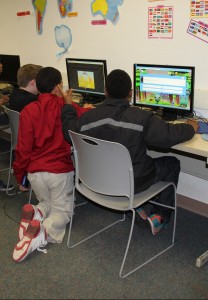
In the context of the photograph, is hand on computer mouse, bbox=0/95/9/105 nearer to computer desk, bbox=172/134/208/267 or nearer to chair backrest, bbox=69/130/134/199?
chair backrest, bbox=69/130/134/199

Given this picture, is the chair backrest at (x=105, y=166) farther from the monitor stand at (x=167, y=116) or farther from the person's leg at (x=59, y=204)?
the monitor stand at (x=167, y=116)

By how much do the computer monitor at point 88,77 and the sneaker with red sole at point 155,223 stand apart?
50.1 inches

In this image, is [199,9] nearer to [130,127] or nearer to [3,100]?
[130,127]

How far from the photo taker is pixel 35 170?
2.57 m

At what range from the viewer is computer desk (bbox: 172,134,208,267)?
2068 mm

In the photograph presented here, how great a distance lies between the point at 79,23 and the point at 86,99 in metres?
0.75

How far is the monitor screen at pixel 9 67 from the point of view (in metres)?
4.23

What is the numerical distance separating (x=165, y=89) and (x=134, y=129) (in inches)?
30.7

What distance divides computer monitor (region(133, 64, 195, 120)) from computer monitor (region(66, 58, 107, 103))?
487 mm

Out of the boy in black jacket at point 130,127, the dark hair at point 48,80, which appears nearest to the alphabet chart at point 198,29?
the boy in black jacket at point 130,127

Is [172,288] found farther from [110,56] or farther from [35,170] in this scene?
[110,56]

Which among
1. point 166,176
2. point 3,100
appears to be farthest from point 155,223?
point 3,100

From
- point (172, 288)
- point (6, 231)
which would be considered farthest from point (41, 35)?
point (172, 288)

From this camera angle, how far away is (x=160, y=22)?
9.20 feet
